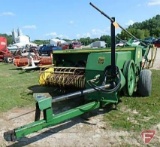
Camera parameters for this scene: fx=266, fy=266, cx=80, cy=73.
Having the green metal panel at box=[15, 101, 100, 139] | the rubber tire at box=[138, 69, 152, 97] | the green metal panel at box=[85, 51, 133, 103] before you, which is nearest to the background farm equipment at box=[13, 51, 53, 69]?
the rubber tire at box=[138, 69, 152, 97]

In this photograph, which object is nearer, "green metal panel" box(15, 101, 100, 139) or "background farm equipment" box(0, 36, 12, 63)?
"green metal panel" box(15, 101, 100, 139)

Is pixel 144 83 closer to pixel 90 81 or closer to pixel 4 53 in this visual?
pixel 90 81

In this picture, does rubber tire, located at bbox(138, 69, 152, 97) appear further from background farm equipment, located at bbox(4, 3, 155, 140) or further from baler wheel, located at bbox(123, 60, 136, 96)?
baler wheel, located at bbox(123, 60, 136, 96)

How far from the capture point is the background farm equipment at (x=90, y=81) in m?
3.44

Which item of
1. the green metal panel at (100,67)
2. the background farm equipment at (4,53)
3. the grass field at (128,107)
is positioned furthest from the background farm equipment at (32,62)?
the green metal panel at (100,67)

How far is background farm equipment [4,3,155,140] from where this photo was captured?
3.44 m

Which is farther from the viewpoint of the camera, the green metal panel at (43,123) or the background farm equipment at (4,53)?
the background farm equipment at (4,53)

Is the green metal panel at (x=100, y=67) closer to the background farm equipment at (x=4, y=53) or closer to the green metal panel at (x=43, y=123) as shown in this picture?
the green metal panel at (x=43, y=123)

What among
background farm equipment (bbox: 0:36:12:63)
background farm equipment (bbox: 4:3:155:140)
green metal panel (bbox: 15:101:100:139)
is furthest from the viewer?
background farm equipment (bbox: 0:36:12:63)

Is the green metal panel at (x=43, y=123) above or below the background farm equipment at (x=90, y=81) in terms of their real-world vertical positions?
below

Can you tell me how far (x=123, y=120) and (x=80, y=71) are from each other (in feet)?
5.54

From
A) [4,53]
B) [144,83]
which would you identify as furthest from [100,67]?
[4,53]

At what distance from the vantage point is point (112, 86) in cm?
437

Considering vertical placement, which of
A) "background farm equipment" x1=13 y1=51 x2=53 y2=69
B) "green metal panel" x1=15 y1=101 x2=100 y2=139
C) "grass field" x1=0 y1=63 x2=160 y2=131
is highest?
"background farm equipment" x1=13 y1=51 x2=53 y2=69
